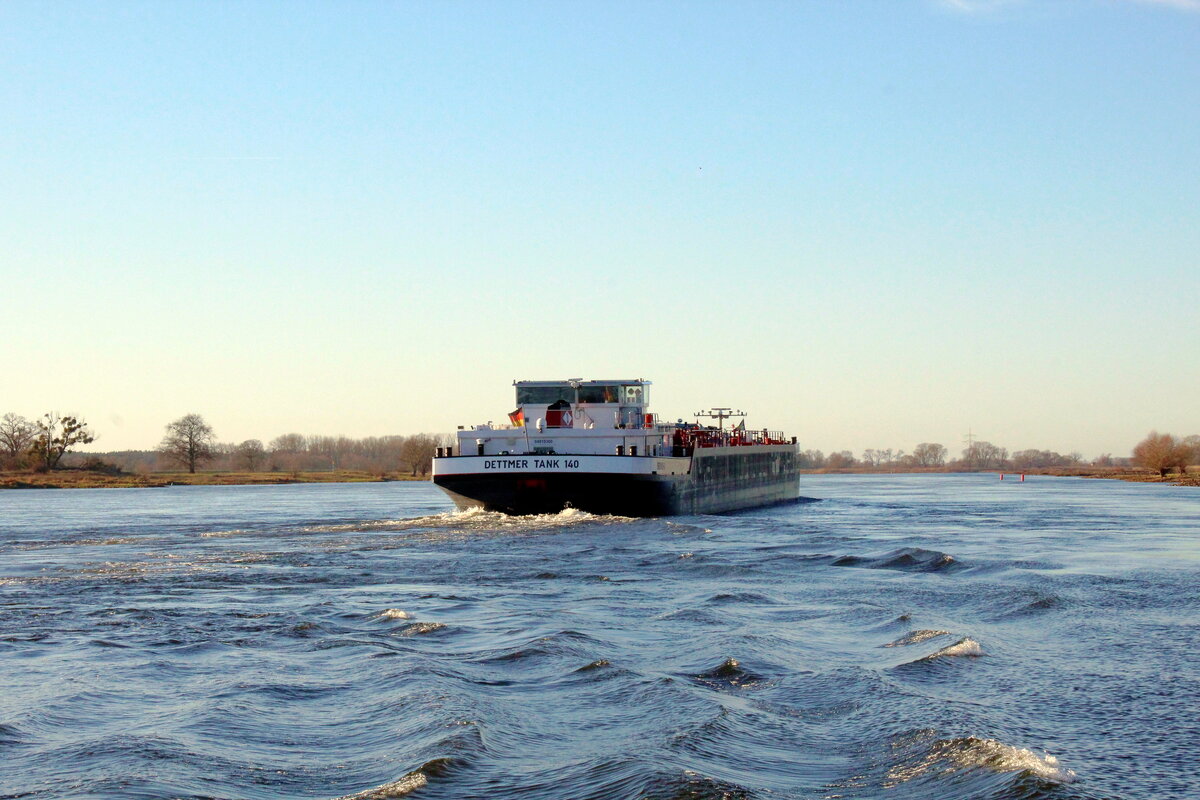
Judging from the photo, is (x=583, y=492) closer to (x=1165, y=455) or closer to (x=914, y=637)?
(x=914, y=637)

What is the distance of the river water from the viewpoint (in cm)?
916

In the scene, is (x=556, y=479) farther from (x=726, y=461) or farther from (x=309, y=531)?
(x=726, y=461)

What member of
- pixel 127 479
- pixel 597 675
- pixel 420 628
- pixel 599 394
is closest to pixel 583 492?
pixel 599 394

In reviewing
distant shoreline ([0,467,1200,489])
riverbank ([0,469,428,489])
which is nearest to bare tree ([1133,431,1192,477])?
distant shoreline ([0,467,1200,489])

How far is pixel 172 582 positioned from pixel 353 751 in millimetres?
12981

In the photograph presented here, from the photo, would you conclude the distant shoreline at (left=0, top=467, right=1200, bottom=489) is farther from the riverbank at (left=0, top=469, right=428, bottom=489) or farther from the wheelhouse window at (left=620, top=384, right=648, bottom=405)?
the wheelhouse window at (left=620, top=384, right=648, bottom=405)

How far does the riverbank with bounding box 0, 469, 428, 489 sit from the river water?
226 feet

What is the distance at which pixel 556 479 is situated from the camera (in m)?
35.5

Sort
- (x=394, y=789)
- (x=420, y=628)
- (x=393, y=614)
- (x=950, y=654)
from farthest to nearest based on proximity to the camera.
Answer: (x=393, y=614) → (x=420, y=628) → (x=950, y=654) → (x=394, y=789)

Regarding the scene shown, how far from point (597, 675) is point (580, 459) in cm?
2238

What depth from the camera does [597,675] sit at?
1298cm

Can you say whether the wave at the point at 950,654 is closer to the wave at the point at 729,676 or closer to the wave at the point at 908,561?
the wave at the point at 729,676

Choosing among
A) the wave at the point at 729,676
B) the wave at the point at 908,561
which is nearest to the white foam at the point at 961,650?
the wave at the point at 729,676

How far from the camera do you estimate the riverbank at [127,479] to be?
295ft
